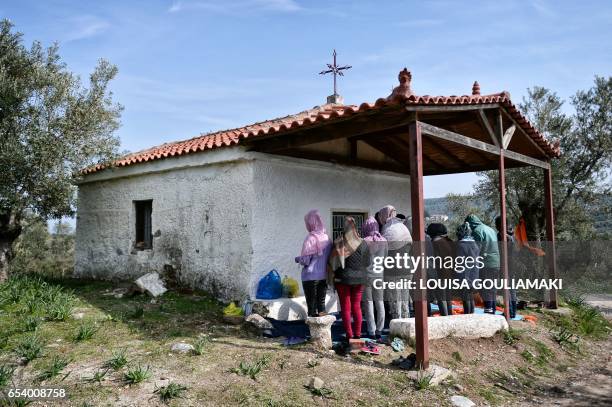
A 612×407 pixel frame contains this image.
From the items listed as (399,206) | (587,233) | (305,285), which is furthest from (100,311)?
(587,233)

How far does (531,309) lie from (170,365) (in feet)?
24.1

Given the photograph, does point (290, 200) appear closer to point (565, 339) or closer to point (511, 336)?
point (511, 336)

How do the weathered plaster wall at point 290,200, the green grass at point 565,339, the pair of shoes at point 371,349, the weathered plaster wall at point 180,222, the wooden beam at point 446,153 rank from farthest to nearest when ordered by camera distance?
the wooden beam at point 446,153 → the weathered plaster wall at point 180,222 → the weathered plaster wall at point 290,200 → the green grass at point 565,339 → the pair of shoes at point 371,349

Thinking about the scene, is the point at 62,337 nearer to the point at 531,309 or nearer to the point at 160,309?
the point at 160,309

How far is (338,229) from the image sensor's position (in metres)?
8.81

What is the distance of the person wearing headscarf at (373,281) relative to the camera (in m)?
5.86

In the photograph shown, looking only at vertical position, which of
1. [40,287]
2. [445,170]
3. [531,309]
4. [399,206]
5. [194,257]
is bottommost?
[531,309]

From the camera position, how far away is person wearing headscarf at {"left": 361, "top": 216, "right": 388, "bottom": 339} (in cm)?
586

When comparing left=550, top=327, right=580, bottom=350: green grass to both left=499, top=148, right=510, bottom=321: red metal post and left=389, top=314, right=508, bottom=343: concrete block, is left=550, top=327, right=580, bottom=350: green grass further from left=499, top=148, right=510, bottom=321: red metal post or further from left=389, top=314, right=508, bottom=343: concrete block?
left=389, top=314, right=508, bottom=343: concrete block

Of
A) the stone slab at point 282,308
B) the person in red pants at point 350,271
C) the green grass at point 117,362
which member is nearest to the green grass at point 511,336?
the person in red pants at point 350,271

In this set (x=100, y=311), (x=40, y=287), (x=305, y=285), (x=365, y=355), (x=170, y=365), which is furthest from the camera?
(x=40, y=287)

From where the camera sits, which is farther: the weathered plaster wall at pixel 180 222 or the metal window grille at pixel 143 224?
the metal window grille at pixel 143 224

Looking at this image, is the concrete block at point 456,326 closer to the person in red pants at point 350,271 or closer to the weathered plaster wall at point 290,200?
the person in red pants at point 350,271

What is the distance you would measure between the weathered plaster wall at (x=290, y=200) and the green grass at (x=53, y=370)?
10.1 feet
